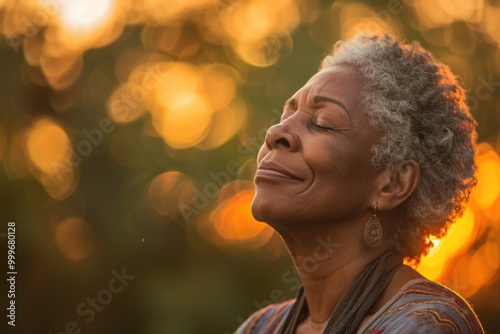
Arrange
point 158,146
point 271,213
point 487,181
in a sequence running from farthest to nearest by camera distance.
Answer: point 158,146 < point 487,181 < point 271,213

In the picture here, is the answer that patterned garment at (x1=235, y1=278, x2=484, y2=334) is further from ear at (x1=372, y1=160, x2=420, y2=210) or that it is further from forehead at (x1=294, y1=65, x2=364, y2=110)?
forehead at (x1=294, y1=65, x2=364, y2=110)

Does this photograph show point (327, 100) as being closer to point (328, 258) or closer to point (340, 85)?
point (340, 85)

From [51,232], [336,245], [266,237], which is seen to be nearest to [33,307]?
[51,232]

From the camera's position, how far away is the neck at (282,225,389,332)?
3840 mm

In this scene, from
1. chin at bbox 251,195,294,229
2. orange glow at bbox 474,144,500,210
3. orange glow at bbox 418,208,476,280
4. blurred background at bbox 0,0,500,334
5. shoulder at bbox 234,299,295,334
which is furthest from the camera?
blurred background at bbox 0,0,500,334

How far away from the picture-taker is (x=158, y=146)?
10031mm

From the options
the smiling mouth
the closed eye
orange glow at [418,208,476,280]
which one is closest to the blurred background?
orange glow at [418,208,476,280]

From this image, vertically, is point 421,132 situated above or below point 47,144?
above

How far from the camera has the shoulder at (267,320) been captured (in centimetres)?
426

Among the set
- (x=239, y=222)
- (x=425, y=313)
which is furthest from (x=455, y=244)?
(x=425, y=313)

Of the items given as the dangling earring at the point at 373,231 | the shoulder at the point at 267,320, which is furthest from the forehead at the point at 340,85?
the shoulder at the point at 267,320

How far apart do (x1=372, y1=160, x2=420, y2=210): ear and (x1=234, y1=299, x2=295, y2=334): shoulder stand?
2.19 feet

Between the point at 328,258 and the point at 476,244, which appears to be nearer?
the point at 328,258

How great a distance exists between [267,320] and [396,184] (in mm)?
914
